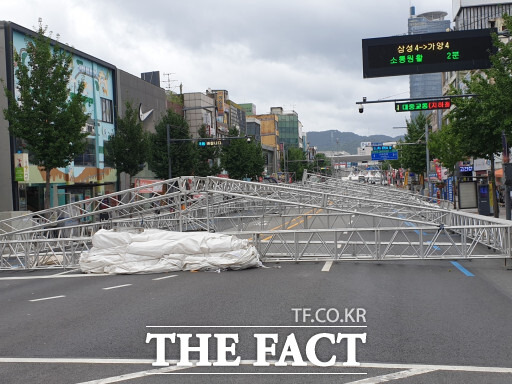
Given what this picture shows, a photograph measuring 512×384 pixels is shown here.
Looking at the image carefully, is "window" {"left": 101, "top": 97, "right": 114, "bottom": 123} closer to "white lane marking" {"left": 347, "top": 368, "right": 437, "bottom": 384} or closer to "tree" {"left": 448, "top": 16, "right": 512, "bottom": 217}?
"tree" {"left": 448, "top": 16, "right": 512, "bottom": 217}

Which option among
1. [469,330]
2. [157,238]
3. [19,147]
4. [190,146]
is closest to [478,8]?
[190,146]

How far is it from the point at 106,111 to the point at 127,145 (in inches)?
197

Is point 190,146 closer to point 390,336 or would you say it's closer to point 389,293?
point 389,293

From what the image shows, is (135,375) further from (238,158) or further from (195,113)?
(195,113)

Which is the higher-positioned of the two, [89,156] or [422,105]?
[422,105]

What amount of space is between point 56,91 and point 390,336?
23247mm

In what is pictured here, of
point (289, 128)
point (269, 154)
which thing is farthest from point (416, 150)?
point (289, 128)

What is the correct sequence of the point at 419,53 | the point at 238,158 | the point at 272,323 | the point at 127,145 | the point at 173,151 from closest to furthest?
1. the point at 272,323
2. the point at 419,53
3. the point at 127,145
4. the point at 173,151
5. the point at 238,158

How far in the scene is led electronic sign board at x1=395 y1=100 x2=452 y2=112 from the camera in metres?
21.6

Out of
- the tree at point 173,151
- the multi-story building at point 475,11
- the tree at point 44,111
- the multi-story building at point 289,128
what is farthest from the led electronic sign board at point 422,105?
the multi-story building at point 289,128

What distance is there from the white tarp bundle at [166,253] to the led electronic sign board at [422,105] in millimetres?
8933

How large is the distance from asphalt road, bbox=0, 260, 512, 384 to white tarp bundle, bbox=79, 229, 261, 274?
0.88 meters

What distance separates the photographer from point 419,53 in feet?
63.1

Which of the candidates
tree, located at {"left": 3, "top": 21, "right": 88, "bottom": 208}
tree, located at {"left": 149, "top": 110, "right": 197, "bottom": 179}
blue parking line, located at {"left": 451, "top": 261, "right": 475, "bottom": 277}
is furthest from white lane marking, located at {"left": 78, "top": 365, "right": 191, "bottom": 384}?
tree, located at {"left": 149, "top": 110, "right": 197, "bottom": 179}
